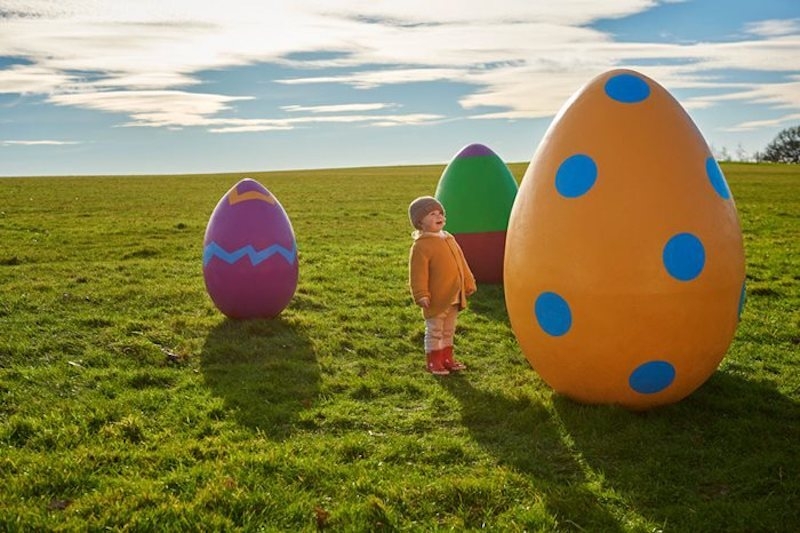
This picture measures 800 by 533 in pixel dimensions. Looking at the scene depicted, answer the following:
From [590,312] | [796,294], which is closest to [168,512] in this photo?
[590,312]

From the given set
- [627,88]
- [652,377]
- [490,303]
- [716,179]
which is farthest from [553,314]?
[490,303]

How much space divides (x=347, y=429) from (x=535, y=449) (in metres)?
1.40

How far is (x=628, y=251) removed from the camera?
5324 mm

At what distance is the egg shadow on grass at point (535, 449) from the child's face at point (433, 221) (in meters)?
1.40

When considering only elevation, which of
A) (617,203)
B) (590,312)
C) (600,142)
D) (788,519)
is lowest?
(788,519)

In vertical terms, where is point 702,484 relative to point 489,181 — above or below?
below

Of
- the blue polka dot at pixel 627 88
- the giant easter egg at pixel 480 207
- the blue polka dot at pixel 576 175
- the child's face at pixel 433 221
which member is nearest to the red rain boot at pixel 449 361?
the child's face at pixel 433 221

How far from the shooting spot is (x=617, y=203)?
17.7 ft

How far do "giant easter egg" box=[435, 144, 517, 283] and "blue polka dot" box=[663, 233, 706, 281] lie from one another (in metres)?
5.09

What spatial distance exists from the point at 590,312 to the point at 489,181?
17.6ft

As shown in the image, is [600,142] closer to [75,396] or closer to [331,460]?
[331,460]

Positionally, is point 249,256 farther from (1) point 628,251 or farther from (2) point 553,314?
(1) point 628,251

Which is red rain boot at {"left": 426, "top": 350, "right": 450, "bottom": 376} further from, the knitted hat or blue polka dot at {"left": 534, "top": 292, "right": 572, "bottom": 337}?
blue polka dot at {"left": 534, "top": 292, "right": 572, "bottom": 337}

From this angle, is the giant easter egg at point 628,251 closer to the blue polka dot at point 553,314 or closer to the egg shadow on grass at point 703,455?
the blue polka dot at point 553,314
